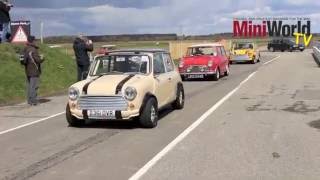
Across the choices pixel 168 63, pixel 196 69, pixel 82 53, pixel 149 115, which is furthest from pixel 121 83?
pixel 196 69

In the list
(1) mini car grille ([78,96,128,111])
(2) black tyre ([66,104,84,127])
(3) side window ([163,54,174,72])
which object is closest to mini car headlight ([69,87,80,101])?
(1) mini car grille ([78,96,128,111])

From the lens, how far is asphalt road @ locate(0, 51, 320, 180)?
8.01m

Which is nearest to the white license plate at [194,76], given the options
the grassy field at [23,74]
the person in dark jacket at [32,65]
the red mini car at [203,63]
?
the red mini car at [203,63]

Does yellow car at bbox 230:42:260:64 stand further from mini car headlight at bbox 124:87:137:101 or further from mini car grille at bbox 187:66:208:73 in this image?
mini car headlight at bbox 124:87:137:101

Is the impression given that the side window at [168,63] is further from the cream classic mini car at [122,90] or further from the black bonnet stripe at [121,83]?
the black bonnet stripe at [121,83]

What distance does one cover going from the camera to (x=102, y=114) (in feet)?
38.1

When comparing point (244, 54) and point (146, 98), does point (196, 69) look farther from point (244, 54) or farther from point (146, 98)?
point (244, 54)

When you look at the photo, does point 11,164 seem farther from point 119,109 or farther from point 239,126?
point 239,126

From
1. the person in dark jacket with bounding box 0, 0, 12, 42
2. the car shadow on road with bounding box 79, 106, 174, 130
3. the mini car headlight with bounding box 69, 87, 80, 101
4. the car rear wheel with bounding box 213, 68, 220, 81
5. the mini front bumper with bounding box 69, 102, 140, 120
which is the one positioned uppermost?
the person in dark jacket with bounding box 0, 0, 12, 42

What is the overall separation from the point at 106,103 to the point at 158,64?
7.11 ft

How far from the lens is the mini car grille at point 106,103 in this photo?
11.6 meters

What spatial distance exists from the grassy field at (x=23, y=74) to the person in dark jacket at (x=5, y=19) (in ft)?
6.55

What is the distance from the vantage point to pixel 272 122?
1242 centimetres

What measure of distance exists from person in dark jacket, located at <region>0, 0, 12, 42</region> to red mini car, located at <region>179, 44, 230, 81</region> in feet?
27.7
